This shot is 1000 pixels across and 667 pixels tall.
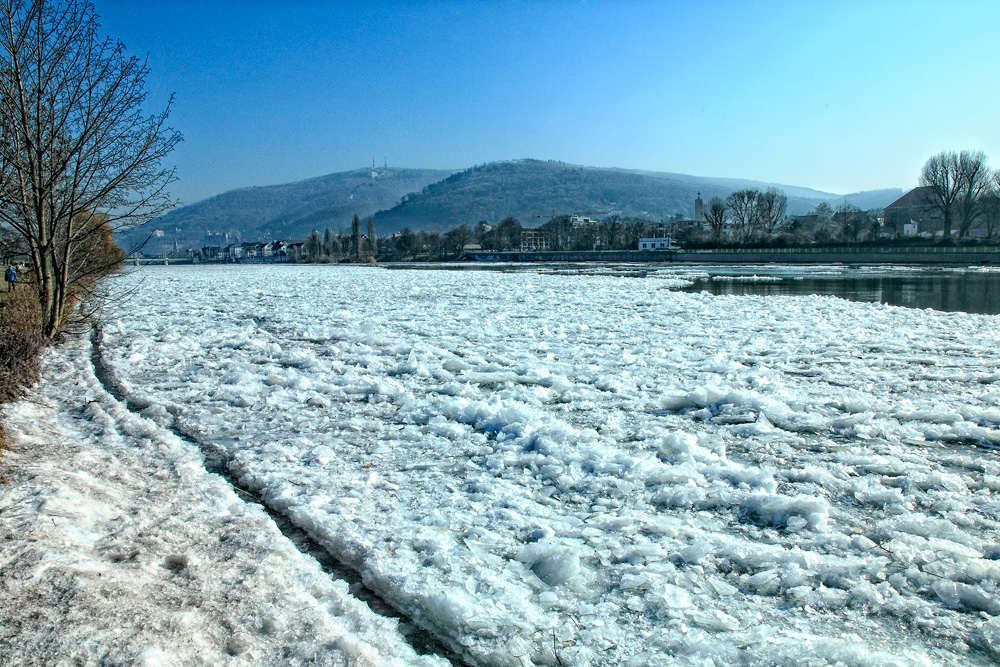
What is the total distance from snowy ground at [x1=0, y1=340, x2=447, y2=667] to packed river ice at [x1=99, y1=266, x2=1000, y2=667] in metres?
0.27

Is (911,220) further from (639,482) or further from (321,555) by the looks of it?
(321,555)

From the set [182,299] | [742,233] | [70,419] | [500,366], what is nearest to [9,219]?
[70,419]

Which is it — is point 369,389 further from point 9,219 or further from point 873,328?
point 873,328

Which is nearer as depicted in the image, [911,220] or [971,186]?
[971,186]

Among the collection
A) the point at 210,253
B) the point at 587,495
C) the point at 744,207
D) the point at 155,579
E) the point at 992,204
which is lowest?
the point at 587,495

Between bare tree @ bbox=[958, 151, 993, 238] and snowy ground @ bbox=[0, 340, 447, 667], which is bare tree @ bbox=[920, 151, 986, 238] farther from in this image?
snowy ground @ bbox=[0, 340, 447, 667]

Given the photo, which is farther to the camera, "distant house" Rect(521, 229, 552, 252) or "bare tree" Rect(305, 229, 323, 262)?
"distant house" Rect(521, 229, 552, 252)

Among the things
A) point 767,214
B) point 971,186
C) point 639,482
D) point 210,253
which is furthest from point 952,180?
point 210,253

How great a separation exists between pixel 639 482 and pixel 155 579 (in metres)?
2.66

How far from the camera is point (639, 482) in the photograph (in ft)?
12.7

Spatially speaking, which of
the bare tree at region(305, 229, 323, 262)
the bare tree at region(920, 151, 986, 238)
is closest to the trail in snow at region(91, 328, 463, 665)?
the bare tree at region(920, 151, 986, 238)

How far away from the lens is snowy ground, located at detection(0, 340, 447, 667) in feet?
7.06

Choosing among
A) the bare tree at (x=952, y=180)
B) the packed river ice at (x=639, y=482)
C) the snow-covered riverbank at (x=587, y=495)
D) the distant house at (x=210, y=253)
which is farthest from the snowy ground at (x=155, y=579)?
the distant house at (x=210, y=253)

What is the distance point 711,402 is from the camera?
5703mm
